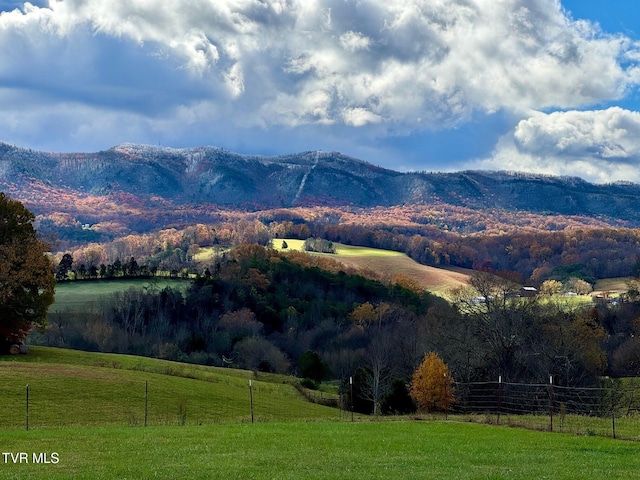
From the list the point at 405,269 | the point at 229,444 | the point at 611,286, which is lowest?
the point at 229,444

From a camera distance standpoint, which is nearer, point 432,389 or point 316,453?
point 316,453

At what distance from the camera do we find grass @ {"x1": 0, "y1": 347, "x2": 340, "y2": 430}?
33.9 m

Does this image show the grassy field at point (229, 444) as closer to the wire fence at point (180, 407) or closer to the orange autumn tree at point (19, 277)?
the wire fence at point (180, 407)

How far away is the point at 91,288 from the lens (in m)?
116

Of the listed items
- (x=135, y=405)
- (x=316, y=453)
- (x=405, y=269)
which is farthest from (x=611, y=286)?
(x=316, y=453)

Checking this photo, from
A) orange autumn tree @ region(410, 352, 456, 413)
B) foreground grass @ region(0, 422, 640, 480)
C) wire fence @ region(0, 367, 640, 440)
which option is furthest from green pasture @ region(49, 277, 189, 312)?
foreground grass @ region(0, 422, 640, 480)

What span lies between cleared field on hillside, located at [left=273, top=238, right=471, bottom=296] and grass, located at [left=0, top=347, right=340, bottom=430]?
348 ft

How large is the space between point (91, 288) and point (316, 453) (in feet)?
336

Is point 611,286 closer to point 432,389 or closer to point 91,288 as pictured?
point 91,288

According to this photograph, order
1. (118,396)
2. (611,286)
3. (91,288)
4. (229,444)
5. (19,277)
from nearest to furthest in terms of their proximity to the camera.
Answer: (229,444), (118,396), (19,277), (91,288), (611,286)

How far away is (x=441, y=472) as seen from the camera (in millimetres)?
17469

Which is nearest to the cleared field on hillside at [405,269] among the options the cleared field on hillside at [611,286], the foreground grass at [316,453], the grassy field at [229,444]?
the cleared field on hillside at [611,286]

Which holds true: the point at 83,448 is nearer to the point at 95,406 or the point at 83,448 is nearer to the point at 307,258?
the point at 95,406

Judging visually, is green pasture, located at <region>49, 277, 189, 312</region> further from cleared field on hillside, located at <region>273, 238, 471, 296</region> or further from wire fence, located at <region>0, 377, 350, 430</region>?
wire fence, located at <region>0, 377, 350, 430</region>
